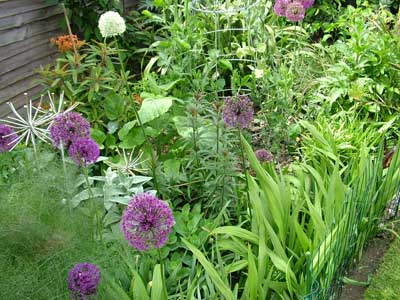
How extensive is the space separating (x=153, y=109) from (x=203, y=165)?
510mm

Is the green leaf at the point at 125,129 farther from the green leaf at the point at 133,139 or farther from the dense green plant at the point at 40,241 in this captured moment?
the dense green plant at the point at 40,241

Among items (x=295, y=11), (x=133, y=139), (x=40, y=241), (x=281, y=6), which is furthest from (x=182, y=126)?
(x=40, y=241)

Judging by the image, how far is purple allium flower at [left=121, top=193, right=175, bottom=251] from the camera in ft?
5.16

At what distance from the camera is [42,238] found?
2035 millimetres

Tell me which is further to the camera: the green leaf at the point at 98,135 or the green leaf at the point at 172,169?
the green leaf at the point at 98,135

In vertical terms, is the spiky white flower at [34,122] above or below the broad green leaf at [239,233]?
above

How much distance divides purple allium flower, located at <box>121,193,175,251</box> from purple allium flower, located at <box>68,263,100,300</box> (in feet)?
0.81

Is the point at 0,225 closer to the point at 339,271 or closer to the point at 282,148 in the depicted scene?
the point at 339,271

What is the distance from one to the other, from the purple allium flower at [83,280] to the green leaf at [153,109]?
4.79 feet

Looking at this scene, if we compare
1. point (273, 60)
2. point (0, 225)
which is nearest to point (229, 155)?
point (0, 225)

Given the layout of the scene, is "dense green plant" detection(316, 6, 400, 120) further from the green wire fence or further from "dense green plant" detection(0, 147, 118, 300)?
"dense green plant" detection(0, 147, 118, 300)

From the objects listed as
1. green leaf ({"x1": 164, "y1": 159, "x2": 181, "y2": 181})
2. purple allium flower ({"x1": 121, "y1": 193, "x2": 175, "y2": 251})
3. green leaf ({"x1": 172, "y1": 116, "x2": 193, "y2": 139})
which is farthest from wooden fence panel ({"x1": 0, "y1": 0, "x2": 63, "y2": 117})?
purple allium flower ({"x1": 121, "y1": 193, "x2": 175, "y2": 251})

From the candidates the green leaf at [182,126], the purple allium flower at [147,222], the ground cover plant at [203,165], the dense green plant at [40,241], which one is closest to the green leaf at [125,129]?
the ground cover plant at [203,165]

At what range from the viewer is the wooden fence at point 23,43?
12.8 feet
